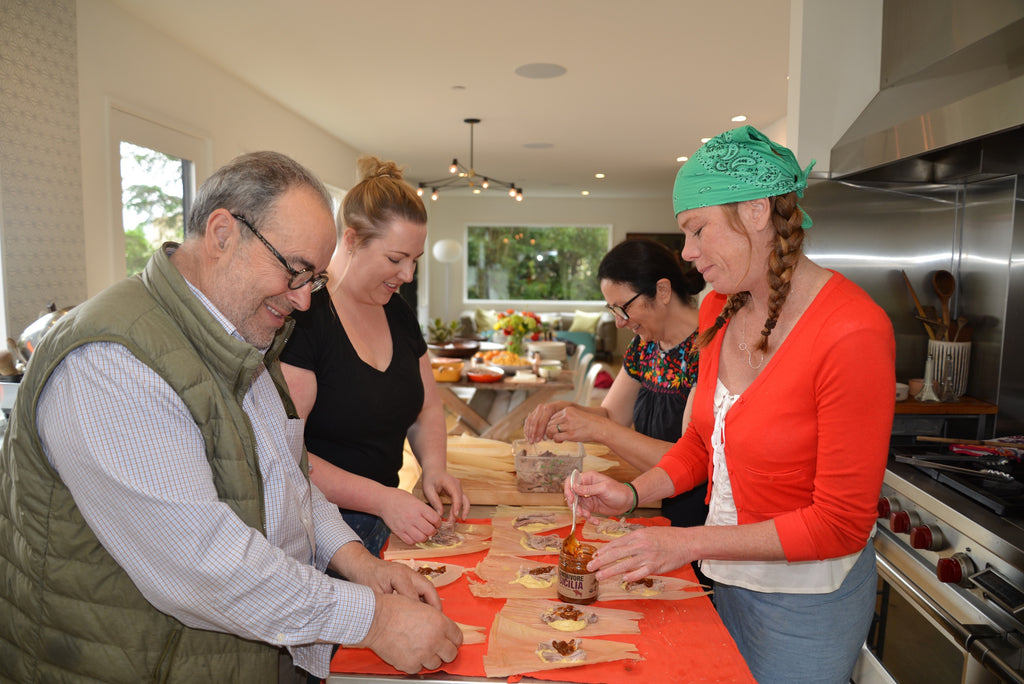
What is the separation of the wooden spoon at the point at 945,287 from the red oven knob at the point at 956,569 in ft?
4.05

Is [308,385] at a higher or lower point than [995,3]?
lower

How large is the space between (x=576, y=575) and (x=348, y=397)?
2.44 feet

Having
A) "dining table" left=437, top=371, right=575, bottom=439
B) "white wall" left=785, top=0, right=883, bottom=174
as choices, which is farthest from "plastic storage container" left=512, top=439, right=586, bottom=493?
"dining table" left=437, top=371, right=575, bottom=439

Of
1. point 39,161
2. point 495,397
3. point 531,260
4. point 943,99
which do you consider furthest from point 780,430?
point 531,260

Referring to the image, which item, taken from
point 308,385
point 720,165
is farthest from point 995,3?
point 308,385

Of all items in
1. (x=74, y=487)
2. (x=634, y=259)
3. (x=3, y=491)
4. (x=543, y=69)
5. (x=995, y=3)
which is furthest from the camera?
(x=543, y=69)

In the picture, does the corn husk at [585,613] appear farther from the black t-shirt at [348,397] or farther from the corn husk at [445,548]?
the black t-shirt at [348,397]

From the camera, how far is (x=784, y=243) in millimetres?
1231

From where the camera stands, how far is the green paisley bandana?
120cm

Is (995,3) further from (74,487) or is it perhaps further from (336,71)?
(336,71)

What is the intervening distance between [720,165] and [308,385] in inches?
41.2

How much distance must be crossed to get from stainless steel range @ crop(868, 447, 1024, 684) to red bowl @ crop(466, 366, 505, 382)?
100 inches

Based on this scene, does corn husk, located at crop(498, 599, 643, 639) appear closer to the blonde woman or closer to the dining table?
the blonde woman

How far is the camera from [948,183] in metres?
2.55
